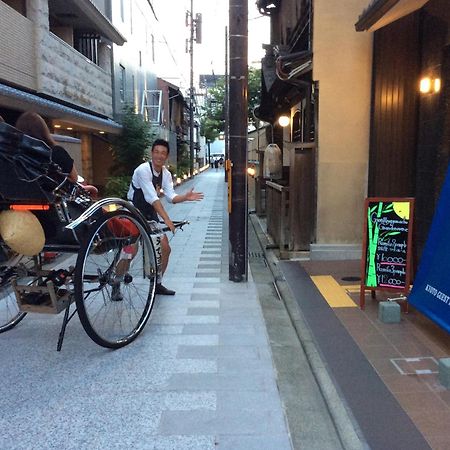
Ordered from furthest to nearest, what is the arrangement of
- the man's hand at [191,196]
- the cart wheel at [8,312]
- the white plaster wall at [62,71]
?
1. the white plaster wall at [62,71]
2. the man's hand at [191,196]
3. the cart wheel at [8,312]

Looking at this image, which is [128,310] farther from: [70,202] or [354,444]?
[354,444]

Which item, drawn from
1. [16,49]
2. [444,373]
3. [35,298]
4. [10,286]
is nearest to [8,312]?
[10,286]

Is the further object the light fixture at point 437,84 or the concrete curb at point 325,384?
the light fixture at point 437,84

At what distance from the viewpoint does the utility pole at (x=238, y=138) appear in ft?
20.6

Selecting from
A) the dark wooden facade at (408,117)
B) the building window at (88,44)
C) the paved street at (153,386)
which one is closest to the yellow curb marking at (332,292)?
the paved street at (153,386)

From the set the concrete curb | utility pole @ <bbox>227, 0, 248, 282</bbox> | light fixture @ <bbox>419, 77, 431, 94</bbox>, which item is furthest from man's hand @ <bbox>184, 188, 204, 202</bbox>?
light fixture @ <bbox>419, 77, 431, 94</bbox>

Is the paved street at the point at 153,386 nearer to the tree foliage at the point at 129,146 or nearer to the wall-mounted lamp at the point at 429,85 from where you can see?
the wall-mounted lamp at the point at 429,85

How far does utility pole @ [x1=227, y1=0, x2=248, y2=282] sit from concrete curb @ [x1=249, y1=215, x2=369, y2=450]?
74cm

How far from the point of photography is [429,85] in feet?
21.2

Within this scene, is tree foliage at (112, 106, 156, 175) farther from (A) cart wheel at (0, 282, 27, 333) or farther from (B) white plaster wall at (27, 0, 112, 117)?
(A) cart wheel at (0, 282, 27, 333)

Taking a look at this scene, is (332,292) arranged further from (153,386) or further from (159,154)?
(153,386)

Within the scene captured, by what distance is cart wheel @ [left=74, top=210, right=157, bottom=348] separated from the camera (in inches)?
150

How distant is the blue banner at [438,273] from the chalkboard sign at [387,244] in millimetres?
590

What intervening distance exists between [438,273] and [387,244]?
1062 mm
